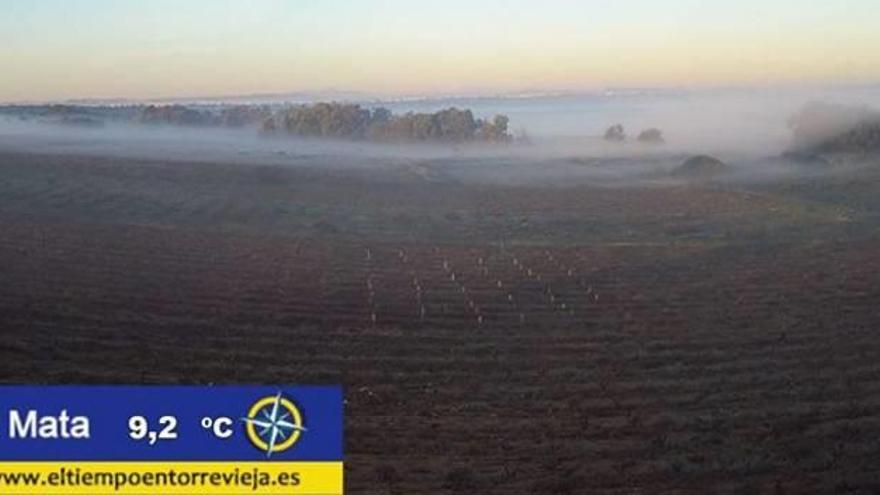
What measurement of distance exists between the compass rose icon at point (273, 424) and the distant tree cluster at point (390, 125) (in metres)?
105

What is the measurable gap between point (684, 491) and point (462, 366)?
6824 millimetres

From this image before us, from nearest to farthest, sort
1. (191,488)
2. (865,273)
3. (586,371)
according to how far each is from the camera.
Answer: (191,488), (586,371), (865,273)

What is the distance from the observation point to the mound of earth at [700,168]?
7206 centimetres

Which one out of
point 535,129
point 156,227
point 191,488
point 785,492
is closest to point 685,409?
point 785,492

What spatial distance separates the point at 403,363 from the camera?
1898 centimetres

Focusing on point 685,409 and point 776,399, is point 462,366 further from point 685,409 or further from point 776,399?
point 776,399

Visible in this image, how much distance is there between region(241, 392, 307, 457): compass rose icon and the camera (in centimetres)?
814

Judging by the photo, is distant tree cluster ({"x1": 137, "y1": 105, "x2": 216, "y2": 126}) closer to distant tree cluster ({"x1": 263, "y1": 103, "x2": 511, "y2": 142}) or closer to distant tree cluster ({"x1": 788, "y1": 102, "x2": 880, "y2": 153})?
distant tree cluster ({"x1": 263, "y1": 103, "x2": 511, "y2": 142})

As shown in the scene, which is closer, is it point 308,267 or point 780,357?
point 780,357

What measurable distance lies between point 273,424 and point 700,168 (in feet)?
227

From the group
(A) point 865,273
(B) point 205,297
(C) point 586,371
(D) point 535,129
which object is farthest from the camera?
(D) point 535,129

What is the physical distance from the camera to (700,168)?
73.5 metres

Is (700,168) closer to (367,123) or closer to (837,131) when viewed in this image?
(837,131)

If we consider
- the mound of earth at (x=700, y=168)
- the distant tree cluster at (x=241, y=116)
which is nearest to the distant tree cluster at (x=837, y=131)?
the mound of earth at (x=700, y=168)
